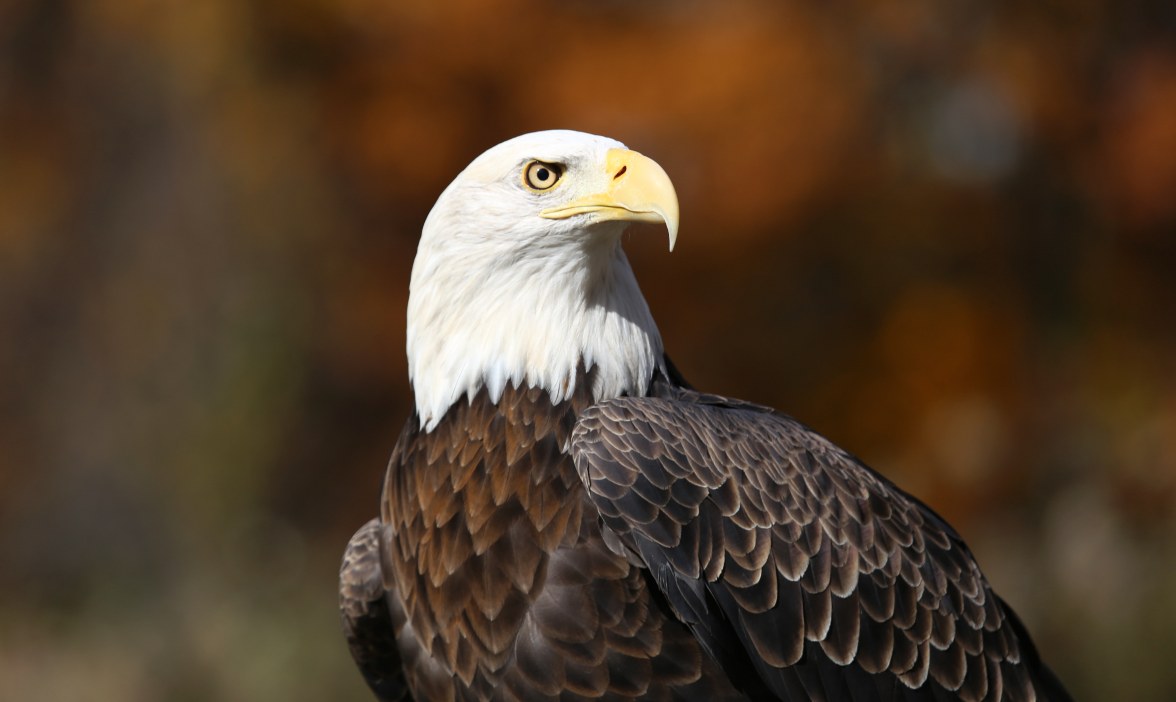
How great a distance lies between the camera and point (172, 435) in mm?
10461

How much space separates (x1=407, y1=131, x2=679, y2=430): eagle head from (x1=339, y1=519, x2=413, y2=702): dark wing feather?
683 mm

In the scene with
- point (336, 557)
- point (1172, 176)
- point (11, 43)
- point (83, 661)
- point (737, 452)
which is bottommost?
point (83, 661)

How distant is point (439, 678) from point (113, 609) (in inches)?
309

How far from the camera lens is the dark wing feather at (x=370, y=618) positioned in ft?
12.9

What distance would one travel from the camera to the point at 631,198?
10.8 feet

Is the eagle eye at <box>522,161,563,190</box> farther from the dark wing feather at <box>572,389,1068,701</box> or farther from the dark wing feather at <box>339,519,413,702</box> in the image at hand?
the dark wing feather at <box>339,519,413,702</box>

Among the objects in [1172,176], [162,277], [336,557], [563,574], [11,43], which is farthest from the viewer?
[11,43]

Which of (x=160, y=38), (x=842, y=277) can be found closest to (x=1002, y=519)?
(x=842, y=277)

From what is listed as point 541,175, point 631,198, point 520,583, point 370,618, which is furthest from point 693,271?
point 520,583

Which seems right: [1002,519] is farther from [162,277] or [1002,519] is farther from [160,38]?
[160,38]

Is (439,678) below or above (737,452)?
below

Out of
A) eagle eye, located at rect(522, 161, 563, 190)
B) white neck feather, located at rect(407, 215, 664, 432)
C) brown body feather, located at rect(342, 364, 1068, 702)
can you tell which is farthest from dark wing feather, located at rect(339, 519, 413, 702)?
eagle eye, located at rect(522, 161, 563, 190)

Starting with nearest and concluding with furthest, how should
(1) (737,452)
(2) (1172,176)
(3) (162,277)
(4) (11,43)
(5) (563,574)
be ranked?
1. (5) (563,574)
2. (1) (737,452)
3. (2) (1172,176)
4. (3) (162,277)
5. (4) (11,43)

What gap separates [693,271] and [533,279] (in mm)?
6490
